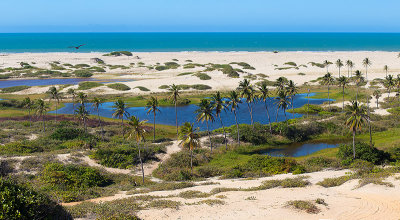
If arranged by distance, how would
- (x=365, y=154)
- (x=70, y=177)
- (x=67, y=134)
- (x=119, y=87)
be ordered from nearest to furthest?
(x=70, y=177), (x=365, y=154), (x=67, y=134), (x=119, y=87)

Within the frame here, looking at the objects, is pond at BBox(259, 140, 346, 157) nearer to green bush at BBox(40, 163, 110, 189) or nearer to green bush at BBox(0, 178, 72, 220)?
green bush at BBox(40, 163, 110, 189)

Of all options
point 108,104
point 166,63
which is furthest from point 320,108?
point 166,63

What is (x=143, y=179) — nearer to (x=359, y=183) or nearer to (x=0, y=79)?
(x=359, y=183)

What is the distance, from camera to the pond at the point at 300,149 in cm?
5066

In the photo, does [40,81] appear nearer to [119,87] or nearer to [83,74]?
[83,74]

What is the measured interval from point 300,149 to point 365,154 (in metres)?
13.3

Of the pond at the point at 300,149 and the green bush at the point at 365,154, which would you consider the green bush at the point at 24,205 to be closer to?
the green bush at the point at 365,154

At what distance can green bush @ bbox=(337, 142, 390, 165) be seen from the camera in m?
40.2

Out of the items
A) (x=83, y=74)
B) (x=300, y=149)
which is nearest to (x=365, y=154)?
(x=300, y=149)

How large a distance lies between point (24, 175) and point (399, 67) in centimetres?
13369

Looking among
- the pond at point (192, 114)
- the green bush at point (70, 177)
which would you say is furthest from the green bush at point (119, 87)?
the green bush at point (70, 177)

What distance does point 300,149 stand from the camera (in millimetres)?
53062

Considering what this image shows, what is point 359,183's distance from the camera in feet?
99.3

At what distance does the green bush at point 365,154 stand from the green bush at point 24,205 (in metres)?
32.0
